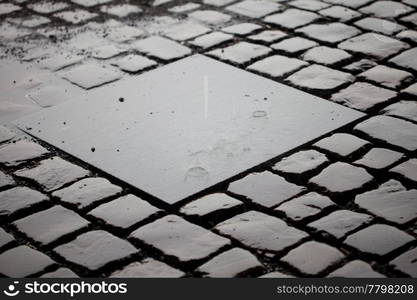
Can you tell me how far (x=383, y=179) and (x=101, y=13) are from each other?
3315mm

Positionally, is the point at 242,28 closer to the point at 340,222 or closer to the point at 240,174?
the point at 240,174

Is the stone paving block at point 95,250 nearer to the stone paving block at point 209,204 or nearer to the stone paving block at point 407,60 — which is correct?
the stone paving block at point 209,204

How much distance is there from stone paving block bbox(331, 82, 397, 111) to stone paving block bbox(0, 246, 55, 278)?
7.23 feet

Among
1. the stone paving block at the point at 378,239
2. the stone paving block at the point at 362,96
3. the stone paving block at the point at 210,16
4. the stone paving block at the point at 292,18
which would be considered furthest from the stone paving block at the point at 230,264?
the stone paving block at the point at 210,16

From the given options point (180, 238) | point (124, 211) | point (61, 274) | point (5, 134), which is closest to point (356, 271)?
point (180, 238)

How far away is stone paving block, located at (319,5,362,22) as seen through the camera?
5.28 metres

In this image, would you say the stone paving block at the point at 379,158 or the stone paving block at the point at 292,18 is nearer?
the stone paving block at the point at 379,158

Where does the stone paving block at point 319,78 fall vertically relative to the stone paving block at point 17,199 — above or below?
above

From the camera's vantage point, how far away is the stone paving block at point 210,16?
538 centimetres

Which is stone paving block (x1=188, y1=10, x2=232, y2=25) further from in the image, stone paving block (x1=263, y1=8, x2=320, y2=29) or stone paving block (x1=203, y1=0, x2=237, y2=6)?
stone paving block (x1=263, y1=8, x2=320, y2=29)

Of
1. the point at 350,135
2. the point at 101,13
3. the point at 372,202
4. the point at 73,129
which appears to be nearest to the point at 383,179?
the point at 372,202

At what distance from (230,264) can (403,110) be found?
1.78m

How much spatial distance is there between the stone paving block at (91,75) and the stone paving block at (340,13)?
1.98 meters

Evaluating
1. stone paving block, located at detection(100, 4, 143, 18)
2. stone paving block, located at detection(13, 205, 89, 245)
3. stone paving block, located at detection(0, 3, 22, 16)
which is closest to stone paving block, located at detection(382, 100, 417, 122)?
stone paving block, located at detection(13, 205, 89, 245)
